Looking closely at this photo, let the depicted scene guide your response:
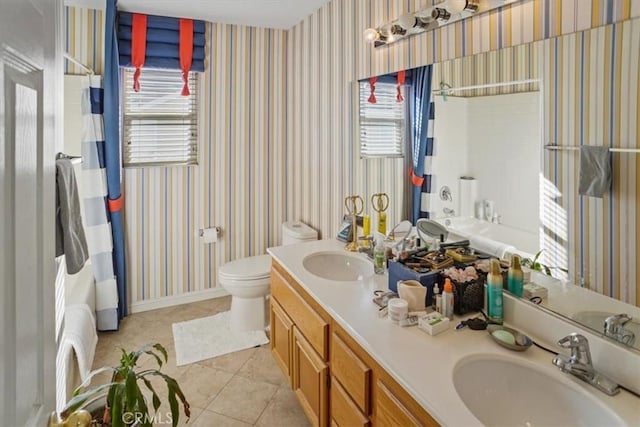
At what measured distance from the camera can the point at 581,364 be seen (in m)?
1.08

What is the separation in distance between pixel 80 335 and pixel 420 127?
2.16m

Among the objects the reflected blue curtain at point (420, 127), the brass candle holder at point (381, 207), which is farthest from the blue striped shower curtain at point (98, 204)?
the reflected blue curtain at point (420, 127)

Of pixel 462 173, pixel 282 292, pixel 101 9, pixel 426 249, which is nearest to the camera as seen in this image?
pixel 462 173

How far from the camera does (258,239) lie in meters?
3.73

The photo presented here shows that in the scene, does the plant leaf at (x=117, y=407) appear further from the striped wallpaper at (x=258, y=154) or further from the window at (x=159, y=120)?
the window at (x=159, y=120)

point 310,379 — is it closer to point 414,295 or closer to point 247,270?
point 414,295

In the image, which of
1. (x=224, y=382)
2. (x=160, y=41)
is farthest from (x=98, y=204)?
(x=224, y=382)

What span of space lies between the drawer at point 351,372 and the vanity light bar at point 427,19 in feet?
4.56

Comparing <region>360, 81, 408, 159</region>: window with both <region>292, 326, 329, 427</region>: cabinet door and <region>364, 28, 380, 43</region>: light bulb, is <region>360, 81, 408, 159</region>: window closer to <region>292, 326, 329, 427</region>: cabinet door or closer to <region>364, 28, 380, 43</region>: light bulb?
<region>364, 28, 380, 43</region>: light bulb

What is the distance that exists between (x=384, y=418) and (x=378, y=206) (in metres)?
1.29

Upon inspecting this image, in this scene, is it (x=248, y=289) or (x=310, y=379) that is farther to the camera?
(x=248, y=289)

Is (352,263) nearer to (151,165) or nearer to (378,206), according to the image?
(378,206)

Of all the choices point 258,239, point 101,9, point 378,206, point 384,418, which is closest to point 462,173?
point 378,206

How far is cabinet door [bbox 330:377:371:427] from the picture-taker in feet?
4.41
